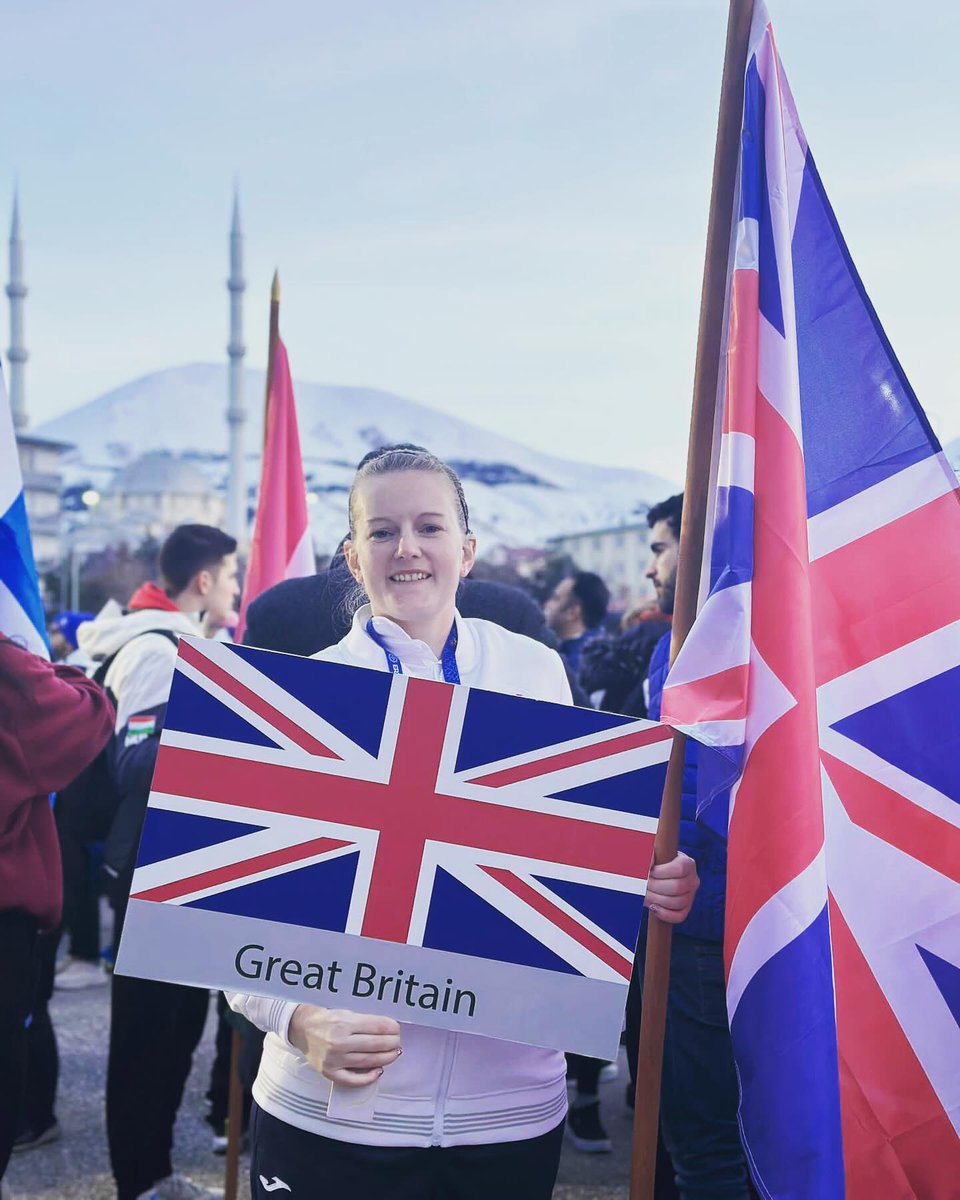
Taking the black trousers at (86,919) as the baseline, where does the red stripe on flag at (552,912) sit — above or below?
above

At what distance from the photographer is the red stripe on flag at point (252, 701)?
1.75 m

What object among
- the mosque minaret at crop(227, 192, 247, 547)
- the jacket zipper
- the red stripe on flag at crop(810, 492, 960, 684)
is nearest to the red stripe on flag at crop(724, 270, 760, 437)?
the red stripe on flag at crop(810, 492, 960, 684)

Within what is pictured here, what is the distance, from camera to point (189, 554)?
4.11 metres

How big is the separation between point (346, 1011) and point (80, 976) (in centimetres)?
511

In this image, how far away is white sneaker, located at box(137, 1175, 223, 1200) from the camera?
3.45 metres

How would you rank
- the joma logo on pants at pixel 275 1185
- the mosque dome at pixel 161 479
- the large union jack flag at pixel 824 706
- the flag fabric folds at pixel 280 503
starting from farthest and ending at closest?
the mosque dome at pixel 161 479 < the flag fabric folds at pixel 280 503 < the large union jack flag at pixel 824 706 < the joma logo on pants at pixel 275 1185

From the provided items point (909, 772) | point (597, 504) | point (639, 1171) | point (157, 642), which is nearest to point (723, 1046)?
point (639, 1171)

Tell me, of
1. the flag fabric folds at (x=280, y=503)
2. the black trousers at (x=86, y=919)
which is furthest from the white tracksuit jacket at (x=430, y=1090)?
the black trousers at (x=86, y=919)

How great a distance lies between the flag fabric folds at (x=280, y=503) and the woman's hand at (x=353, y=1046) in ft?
9.91

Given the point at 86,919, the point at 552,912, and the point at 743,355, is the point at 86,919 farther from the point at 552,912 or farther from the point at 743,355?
the point at 743,355

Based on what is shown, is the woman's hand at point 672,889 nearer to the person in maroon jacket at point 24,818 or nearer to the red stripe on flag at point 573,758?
the red stripe on flag at point 573,758

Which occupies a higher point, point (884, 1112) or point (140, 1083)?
point (884, 1112)

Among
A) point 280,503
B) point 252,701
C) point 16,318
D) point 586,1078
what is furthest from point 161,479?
point 252,701

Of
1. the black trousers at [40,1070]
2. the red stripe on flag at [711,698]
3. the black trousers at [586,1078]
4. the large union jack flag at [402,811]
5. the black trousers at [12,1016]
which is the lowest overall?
the black trousers at [40,1070]
